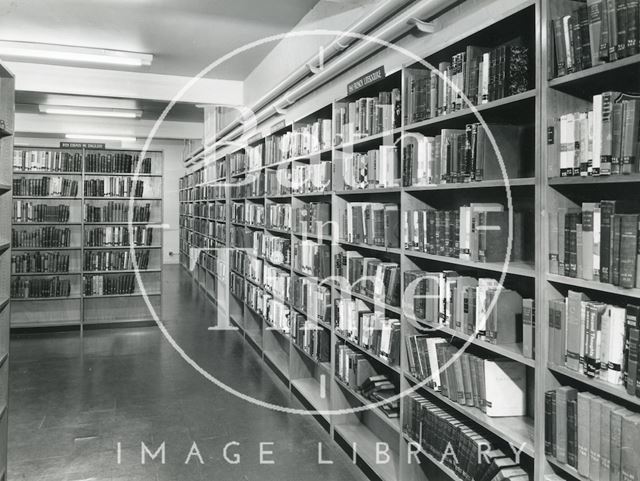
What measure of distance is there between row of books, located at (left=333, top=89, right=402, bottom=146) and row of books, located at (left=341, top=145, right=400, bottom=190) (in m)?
0.12

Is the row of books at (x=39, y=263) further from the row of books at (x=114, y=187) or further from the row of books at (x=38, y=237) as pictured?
the row of books at (x=114, y=187)

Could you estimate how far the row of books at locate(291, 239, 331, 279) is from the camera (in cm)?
398

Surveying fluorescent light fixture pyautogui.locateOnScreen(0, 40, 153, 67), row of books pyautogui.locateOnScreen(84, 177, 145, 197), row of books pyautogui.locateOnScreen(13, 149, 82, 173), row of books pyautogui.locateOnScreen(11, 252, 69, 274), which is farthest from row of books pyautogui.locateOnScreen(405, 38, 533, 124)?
row of books pyautogui.locateOnScreen(11, 252, 69, 274)

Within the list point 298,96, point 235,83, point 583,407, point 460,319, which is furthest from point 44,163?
point 583,407

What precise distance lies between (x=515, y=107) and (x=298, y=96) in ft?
10.5

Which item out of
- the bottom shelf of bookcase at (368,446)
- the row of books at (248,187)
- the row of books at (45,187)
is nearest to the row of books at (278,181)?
the row of books at (248,187)

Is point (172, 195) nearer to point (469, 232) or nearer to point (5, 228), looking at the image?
point (5, 228)

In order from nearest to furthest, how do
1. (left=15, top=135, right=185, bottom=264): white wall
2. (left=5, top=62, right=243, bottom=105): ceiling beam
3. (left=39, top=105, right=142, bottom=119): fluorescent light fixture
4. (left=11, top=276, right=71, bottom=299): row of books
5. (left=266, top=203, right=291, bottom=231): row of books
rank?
(left=266, top=203, right=291, bottom=231): row of books, (left=5, top=62, right=243, bottom=105): ceiling beam, (left=11, top=276, right=71, bottom=299): row of books, (left=39, top=105, right=142, bottom=119): fluorescent light fixture, (left=15, top=135, right=185, bottom=264): white wall

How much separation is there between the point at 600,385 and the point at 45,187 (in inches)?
283

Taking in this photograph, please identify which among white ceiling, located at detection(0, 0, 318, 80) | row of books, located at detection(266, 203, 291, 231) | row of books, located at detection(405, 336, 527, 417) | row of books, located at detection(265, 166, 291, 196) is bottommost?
row of books, located at detection(405, 336, 527, 417)

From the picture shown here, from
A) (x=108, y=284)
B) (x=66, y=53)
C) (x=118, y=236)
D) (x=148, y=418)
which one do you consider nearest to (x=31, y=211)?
(x=118, y=236)

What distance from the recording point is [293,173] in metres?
4.65

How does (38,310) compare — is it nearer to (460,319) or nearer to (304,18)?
(304,18)

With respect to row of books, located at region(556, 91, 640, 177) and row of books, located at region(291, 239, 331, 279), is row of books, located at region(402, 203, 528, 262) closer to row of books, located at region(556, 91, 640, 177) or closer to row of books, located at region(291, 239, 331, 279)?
row of books, located at region(556, 91, 640, 177)
